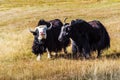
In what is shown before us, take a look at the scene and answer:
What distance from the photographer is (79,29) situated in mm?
18562

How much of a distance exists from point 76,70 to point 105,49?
6955 millimetres

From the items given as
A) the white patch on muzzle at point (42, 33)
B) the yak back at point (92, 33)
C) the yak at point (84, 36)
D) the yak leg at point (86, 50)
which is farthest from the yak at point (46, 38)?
the yak leg at point (86, 50)

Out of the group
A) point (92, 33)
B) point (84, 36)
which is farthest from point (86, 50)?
point (92, 33)

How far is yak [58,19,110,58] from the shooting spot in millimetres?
18172

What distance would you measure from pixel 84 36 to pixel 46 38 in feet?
6.14

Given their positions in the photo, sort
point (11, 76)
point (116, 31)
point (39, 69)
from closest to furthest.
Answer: point (11, 76)
point (39, 69)
point (116, 31)

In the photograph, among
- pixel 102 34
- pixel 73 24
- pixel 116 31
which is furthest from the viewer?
A: pixel 116 31

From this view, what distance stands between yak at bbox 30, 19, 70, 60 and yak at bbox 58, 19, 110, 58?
1143 millimetres

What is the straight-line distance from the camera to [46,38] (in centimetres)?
1958

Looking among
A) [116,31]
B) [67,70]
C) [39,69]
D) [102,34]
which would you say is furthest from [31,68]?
[116,31]

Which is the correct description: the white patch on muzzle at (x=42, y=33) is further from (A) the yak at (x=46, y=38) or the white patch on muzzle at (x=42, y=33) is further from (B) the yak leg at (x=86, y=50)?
(B) the yak leg at (x=86, y=50)

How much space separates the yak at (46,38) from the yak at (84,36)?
1.14 m

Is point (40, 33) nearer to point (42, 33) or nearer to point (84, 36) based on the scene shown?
point (42, 33)

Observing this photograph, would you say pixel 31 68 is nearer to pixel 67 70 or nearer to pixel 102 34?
pixel 67 70
